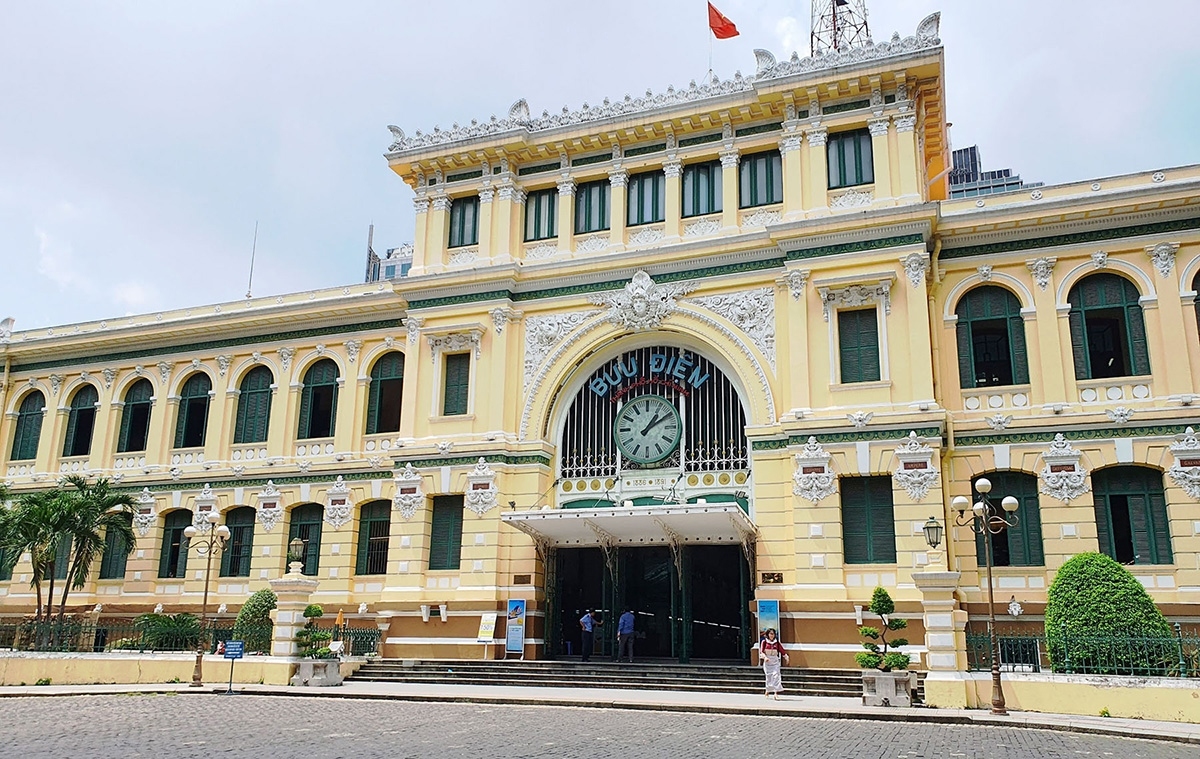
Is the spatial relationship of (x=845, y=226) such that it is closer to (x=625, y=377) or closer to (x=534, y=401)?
(x=625, y=377)

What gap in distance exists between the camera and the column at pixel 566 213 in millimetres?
30094

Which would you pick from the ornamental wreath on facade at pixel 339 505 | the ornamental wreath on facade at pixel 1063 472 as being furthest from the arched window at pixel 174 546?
the ornamental wreath on facade at pixel 1063 472

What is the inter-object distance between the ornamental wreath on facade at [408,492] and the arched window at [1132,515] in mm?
17900

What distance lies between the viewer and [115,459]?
35688mm

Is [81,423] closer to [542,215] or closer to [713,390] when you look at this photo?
[542,215]

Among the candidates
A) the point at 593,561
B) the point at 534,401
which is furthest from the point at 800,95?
the point at 593,561

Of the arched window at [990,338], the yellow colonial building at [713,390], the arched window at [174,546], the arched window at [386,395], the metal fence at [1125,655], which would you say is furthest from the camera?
the arched window at [174,546]

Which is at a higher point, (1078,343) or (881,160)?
(881,160)

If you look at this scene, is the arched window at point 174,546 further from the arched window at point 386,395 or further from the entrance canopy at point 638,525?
the entrance canopy at point 638,525

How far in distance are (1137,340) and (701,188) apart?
1221 cm

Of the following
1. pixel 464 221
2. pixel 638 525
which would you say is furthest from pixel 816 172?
pixel 464 221

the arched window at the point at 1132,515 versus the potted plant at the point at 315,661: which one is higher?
the arched window at the point at 1132,515

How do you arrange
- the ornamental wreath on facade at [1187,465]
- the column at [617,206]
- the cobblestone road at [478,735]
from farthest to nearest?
1. the column at [617,206]
2. the ornamental wreath on facade at [1187,465]
3. the cobblestone road at [478,735]

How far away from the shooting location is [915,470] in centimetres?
2398
